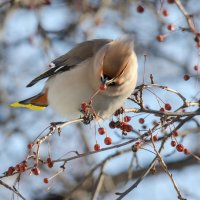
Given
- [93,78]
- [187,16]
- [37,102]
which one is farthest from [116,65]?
[37,102]

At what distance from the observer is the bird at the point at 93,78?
12.6 ft

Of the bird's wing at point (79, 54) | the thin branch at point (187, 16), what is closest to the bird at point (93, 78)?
the bird's wing at point (79, 54)

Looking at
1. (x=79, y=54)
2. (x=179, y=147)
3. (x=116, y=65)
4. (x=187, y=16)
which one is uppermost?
(x=187, y=16)

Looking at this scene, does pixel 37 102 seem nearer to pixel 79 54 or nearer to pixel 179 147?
pixel 79 54

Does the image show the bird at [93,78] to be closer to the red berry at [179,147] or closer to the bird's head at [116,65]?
the bird's head at [116,65]

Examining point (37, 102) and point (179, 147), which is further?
point (37, 102)

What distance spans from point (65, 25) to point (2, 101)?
1.17 m

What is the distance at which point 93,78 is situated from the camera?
4.01 meters

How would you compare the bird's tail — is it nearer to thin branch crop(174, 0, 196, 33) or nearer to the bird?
the bird

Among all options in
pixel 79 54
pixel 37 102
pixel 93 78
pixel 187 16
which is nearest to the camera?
pixel 187 16

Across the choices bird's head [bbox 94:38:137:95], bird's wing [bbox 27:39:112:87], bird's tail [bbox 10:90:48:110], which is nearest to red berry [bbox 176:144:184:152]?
bird's head [bbox 94:38:137:95]

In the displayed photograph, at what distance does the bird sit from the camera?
3834 millimetres

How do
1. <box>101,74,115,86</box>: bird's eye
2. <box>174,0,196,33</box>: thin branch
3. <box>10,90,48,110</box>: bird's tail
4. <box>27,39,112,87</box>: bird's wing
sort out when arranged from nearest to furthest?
<box>174,0,196,33</box>: thin branch < <box>101,74,115,86</box>: bird's eye < <box>27,39,112,87</box>: bird's wing < <box>10,90,48,110</box>: bird's tail

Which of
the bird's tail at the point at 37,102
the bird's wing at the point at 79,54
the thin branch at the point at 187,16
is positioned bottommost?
the bird's tail at the point at 37,102
